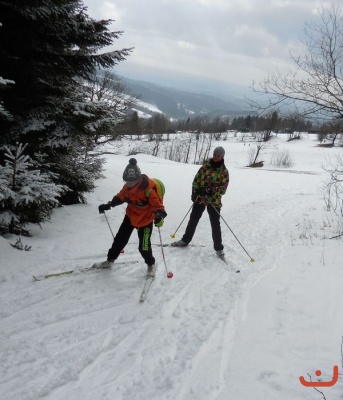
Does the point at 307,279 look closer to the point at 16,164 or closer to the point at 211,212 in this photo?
the point at 211,212

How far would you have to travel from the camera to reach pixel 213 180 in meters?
6.29

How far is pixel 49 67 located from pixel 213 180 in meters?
4.10

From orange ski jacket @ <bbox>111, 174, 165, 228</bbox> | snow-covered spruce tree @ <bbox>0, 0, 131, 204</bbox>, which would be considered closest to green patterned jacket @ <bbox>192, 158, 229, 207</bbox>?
orange ski jacket @ <bbox>111, 174, 165, 228</bbox>

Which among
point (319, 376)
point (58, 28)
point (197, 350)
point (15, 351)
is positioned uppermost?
point (58, 28)

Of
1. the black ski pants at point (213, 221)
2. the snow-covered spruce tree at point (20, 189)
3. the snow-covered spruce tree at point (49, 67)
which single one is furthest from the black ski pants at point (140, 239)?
the snow-covered spruce tree at point (49, 67)

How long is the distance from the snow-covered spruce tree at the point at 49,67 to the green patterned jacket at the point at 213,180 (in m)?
2.49

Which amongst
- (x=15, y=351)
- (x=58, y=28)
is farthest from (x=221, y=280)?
(x=58, y=28)

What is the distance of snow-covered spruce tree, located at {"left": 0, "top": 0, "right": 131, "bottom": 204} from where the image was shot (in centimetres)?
557

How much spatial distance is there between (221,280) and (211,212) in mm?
1492

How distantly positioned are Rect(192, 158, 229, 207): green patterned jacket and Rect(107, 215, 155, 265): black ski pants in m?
1.73

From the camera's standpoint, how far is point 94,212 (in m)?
8.70

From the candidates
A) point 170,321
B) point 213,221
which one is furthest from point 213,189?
point 170,321

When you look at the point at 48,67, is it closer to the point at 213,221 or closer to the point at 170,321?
the point at 213,221

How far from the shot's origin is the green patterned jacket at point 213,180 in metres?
6.24
